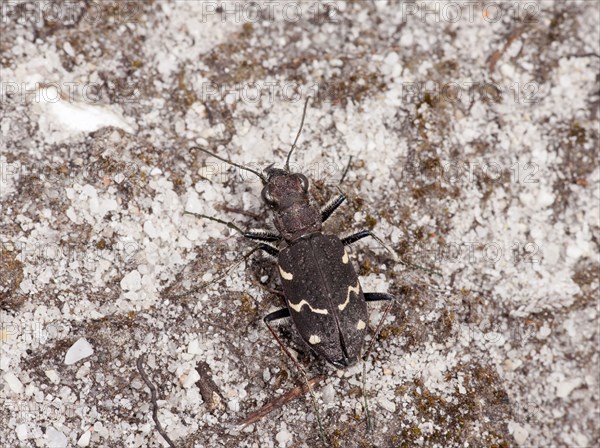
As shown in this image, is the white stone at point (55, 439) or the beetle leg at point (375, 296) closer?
the white stone at point (55, 439)

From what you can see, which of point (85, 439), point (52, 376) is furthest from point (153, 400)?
point (52, 376)

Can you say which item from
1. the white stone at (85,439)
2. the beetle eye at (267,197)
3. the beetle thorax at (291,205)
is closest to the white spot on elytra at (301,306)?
the beetle thorax at (291,205)

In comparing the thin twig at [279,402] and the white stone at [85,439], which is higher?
the white stone at [85,439]

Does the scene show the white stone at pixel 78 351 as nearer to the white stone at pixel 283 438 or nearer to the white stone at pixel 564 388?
the white stone at pixel 283 438

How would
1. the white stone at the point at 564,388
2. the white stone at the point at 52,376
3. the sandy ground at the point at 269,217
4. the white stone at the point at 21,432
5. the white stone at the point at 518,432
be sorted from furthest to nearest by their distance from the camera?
the white stone at the point at 564,388 < the white stone at the point at 518,432 < the sandy ground at the point at 269,217 < the white stone at the point at 52,376 < the white stone at the point at 21,432

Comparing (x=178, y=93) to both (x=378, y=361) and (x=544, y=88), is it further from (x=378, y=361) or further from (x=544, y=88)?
(x=544, y=88)

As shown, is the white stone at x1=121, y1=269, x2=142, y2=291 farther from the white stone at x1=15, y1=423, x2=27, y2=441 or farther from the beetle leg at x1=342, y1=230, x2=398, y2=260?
the beetle leg at x1=342, y1=230, x2=398, y2=260

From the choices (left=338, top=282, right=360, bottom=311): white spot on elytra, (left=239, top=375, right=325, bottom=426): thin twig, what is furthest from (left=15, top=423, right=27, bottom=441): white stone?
(left=338, top=282, right=360, bottom=311): white spot on elytra

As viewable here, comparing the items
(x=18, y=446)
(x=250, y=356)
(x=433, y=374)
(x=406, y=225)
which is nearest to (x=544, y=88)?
(x=406, y=225)
